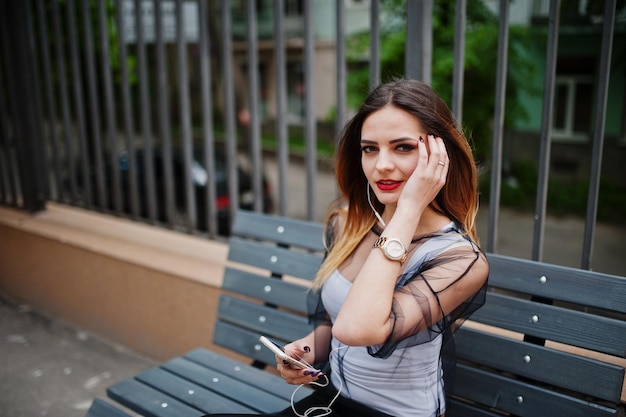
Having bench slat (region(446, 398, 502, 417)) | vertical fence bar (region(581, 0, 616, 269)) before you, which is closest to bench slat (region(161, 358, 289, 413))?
bench slat (region(446, 398, 502, 417))

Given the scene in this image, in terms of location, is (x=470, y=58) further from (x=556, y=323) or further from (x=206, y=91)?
(x=556, y=323)

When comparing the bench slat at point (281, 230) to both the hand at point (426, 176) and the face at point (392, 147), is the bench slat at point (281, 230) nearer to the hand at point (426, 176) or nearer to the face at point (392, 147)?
the face at point (392, 147)

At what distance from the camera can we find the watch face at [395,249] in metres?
1.72

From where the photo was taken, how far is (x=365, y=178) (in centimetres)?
215

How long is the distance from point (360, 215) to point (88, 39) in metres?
2.89

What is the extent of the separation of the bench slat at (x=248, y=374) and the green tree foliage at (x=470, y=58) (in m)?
6.08

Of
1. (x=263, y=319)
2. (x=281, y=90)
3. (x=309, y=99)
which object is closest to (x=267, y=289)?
(x=263, y=319)

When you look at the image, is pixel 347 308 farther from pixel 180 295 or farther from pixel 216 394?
pixel 180 295

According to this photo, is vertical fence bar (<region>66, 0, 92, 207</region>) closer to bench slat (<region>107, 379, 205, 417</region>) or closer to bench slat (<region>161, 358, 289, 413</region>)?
bench slat (<region>161, 358, 289, 413</region>)

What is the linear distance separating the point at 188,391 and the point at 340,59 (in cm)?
170

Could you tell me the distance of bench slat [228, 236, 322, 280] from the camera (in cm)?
262

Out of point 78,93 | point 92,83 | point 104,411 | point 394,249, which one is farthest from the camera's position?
point 78,93

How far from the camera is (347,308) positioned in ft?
5.71

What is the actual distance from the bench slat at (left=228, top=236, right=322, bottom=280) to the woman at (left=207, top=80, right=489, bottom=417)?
476mm
